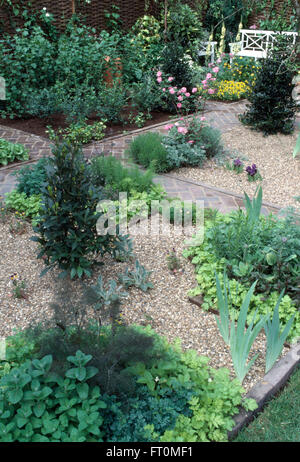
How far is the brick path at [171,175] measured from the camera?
504 centimetres

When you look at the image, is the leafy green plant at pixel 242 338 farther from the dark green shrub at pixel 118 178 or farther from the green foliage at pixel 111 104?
the green foliage at pixel 111 104

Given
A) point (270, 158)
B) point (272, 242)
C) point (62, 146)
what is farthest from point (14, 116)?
point (272, 242)

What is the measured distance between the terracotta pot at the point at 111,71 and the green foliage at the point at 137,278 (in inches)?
229

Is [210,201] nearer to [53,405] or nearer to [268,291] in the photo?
[268,291]

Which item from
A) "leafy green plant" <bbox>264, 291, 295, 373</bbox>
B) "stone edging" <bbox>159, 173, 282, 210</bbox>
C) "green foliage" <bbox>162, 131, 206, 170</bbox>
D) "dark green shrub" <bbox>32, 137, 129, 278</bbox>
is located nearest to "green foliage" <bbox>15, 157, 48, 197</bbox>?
"dark green shrub" <bbox>32, 137, 129, 278</bbox>

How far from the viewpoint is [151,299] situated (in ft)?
11.1

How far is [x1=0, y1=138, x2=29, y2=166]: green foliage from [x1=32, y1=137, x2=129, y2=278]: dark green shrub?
2.94 metres

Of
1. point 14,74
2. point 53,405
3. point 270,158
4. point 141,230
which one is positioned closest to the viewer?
point 53,405

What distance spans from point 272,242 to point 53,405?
2.10 meters

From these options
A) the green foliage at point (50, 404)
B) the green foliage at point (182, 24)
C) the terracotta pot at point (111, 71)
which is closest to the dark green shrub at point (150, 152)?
the terracotta pot at point (111, 71)

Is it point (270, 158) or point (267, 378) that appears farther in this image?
point (270, 158)

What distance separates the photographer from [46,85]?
26.6 ft

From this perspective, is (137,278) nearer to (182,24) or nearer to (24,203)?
(24,203)

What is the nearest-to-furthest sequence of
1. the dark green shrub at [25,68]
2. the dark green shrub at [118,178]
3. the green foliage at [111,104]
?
the dark green shrub at [118,178]
the green foliage at [111,104]
the dark green shrub at [25,68]
